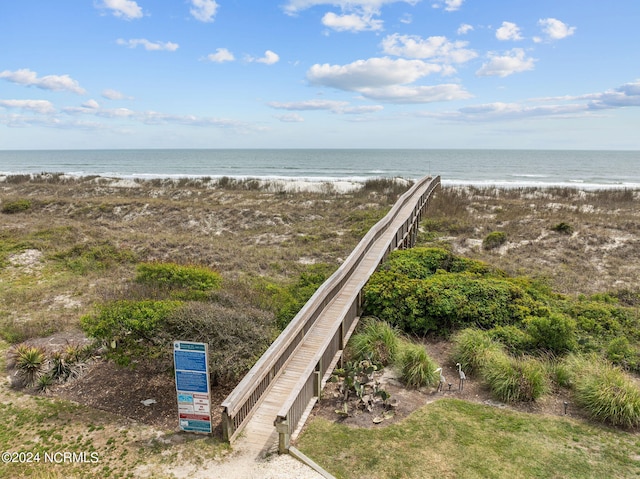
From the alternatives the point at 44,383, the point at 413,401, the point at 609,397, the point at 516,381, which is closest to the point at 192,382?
the point at 44,383

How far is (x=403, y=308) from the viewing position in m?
11.8

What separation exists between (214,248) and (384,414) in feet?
47.4

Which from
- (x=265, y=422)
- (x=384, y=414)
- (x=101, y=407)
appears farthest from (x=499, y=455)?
(x=101, y=407)

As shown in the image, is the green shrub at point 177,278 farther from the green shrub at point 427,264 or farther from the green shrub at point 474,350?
the green shrub at point 474,350

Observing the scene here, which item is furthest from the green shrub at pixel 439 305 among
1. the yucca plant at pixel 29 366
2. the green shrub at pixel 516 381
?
the yucca plant at pixel 29 366

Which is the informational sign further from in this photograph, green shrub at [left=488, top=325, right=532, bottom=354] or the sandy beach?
green shrub at [left=488, top=325, right=532, bottom=354]

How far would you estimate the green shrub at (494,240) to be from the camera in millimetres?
21736

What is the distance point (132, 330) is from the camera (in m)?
8.89

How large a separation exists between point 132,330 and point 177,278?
506 cm

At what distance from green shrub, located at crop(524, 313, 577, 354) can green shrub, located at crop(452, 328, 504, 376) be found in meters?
1.06

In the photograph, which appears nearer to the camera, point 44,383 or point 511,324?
point 44,383

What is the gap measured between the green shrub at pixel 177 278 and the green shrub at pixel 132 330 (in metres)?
3.96

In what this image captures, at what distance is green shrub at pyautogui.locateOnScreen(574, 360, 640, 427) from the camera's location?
7613 mm

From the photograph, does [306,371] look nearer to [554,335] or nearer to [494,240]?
[554,335]
